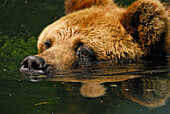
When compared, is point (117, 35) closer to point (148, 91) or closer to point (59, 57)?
point (59, 57)

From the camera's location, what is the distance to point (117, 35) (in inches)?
205

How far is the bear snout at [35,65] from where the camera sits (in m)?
4.60

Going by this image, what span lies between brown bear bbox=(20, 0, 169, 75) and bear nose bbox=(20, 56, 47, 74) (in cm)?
15

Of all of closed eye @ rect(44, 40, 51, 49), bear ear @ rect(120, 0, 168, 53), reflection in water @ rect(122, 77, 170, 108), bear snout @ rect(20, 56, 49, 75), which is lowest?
reflection in water @ rect(122, 77, 170, 108)

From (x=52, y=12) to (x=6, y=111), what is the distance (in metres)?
9.02

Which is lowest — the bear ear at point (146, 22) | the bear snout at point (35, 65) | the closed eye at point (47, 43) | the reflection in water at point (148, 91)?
the reflection in water at point (148, 91)

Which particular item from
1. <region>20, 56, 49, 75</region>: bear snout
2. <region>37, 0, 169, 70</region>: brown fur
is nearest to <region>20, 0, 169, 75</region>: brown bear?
<region>37, 0, 169, 70</region>: brown fur

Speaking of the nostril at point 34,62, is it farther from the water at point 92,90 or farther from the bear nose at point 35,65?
the water at point 92,90

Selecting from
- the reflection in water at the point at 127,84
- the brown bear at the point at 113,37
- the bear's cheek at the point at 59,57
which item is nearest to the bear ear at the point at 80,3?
the brown bear at the point at 113,37

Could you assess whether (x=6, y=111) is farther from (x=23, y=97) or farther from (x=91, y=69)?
(x=91, y=69)

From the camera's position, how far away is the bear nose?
15.1 feet

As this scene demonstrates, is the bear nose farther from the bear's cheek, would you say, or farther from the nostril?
the bear's cheek

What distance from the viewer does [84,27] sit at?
5.29m

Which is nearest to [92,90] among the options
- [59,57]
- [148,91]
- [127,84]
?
[127,84]
